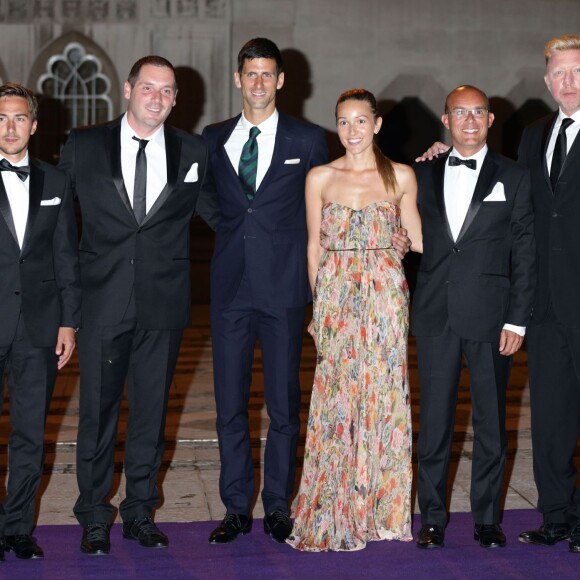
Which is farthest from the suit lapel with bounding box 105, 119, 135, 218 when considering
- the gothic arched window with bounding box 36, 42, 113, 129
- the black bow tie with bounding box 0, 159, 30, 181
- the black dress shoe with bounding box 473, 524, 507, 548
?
the gothic arched window with bounding box 36, 42, 113, 129

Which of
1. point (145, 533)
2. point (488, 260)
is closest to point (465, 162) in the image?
point (488, 260)

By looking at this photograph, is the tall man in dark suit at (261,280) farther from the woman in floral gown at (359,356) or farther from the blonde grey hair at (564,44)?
the blonde grey hair at (564,44)

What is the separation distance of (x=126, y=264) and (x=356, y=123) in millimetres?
1069

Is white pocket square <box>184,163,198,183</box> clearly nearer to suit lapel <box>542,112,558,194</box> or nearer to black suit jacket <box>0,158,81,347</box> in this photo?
black suit jacket <box>0,158,81,347</box>

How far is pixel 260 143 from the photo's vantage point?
4297 millimetres

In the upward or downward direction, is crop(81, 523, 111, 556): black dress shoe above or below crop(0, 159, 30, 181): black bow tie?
below

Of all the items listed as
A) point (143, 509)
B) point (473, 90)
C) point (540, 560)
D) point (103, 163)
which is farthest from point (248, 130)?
point (540, 560)

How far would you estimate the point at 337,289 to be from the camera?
4070 millimetres

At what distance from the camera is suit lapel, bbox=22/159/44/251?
3832 millimetres

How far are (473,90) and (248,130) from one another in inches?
37.4

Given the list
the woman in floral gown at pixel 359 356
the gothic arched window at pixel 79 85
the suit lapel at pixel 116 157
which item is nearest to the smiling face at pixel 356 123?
the woman in floral gown at pixel 359 356

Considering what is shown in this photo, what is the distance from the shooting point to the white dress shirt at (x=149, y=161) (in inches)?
160

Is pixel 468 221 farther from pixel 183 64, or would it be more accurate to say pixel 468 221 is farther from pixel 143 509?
pixel 183 64

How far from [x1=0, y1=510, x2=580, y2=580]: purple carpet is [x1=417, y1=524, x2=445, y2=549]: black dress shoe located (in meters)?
0.03
